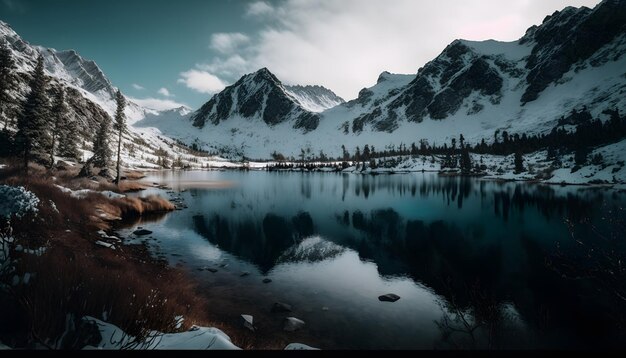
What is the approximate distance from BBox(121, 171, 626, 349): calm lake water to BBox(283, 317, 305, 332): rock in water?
394mm

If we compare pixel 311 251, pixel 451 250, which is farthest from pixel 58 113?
pixel 451 250

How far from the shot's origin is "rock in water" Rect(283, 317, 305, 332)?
1375cm

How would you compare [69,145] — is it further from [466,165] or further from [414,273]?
[466,165]

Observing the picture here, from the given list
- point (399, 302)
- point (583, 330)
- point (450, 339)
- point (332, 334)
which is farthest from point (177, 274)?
point (583, 330)

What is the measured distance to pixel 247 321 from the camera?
14023mm

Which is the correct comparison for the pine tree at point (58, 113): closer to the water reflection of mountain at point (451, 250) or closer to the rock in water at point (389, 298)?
the water reflection of mountain at point (451, 250)

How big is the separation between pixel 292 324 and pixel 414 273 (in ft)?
37.8

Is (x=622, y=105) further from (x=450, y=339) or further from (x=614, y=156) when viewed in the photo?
(x=450, y=339)

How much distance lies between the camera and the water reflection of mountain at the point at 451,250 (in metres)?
17.2

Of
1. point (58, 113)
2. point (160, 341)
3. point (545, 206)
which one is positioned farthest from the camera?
point (58, 113)

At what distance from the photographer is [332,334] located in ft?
44.8

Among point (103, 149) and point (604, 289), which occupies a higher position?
point (103, 149)

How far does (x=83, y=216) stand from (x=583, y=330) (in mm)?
36197

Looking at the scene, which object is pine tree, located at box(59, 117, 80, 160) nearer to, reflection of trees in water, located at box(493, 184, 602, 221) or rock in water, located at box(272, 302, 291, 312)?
rock in water, located at box(272, 302, 291, 312)
